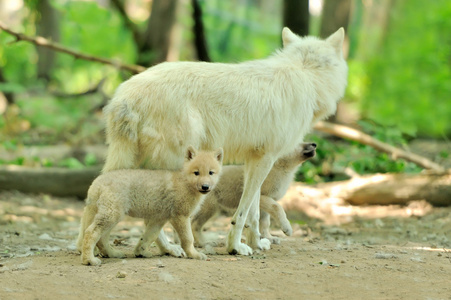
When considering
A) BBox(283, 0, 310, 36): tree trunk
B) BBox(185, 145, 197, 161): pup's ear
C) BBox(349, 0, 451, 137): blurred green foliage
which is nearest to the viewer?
BBox(185, 145, 197, 161): pup's ear

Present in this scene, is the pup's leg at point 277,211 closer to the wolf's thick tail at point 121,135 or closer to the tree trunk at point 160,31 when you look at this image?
the wolf's thick tail at point 121,135

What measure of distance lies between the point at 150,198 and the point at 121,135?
2.41 feet

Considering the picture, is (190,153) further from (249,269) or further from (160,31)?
(160,31)

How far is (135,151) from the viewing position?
18.1ft

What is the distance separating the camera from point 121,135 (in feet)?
17.8

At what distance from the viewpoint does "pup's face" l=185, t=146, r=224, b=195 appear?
5.19 meters

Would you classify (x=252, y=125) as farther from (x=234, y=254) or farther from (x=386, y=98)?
(x=386, y=98)

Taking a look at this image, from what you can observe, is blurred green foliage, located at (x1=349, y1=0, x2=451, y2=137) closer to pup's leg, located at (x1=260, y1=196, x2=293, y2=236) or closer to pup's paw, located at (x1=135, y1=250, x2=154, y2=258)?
pup's leg, located at (x1=260, y1=196, x2=293, y2=236)

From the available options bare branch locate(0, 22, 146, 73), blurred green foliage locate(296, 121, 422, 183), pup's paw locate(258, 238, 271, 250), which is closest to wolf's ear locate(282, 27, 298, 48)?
pup's paw locate(258, 238, 271, 250)

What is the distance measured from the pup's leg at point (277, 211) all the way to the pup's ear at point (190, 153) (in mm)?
1584

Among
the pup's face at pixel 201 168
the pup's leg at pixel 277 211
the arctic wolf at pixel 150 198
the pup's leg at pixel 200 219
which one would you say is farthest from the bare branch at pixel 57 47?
the pup's face at pixel 201 168

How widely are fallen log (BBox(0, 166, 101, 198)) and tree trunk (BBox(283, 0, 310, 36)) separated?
462 centimetres

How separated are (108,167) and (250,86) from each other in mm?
1754

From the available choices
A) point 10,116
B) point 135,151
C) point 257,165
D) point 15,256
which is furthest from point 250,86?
point 10,116
